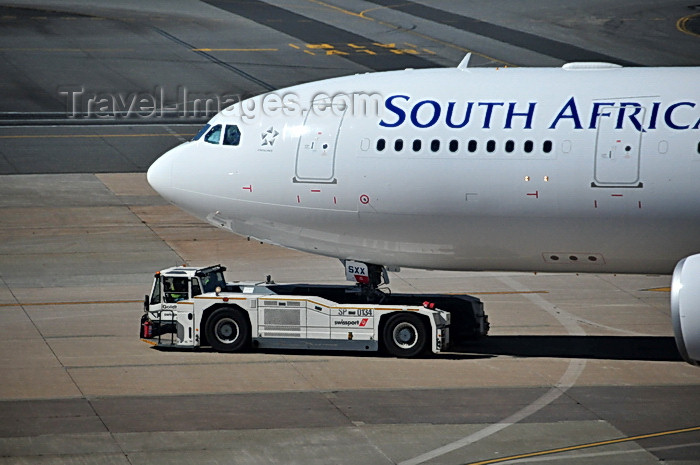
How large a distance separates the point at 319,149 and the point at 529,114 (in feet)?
15.8

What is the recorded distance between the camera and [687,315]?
2356 cm

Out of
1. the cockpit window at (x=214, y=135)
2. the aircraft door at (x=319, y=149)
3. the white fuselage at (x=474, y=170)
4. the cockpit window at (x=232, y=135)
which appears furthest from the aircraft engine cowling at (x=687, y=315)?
the cockpit window at (x=214, y=135)

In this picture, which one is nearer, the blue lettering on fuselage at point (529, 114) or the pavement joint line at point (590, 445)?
the pavement joint line at point (590, 445)

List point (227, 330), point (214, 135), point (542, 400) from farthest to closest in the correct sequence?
point (214, 135) → point (227, 330) → point (542, 400)

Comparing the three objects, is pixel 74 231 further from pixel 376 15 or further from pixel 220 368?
pixel 376 15

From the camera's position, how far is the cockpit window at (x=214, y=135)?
3086 cm

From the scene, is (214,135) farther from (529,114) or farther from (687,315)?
(687,315)

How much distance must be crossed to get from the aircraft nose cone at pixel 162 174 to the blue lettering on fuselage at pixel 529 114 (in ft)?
18.2

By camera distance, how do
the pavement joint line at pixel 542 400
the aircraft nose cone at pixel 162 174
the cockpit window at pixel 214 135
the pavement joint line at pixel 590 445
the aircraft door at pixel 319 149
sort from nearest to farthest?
1. the pavement joint line at pixel 590 445
2. the pavement joint line at pixel 542 400
3. the aircraft door at pixel 319 149
4. the cockpit window at pixel 214 135
5. the aircraft nose cone at pixel 162 174

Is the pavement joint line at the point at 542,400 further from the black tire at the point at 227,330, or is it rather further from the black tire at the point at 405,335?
the black tire at the point at 227,330

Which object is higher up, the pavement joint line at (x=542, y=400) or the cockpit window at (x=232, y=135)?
the cockpit window at (x=232, y=135)

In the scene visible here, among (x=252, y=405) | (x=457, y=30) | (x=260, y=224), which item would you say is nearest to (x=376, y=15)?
(x=457, y=30)

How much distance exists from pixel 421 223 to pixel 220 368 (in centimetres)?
555

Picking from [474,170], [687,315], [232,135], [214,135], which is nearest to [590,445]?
[687,315]
